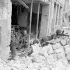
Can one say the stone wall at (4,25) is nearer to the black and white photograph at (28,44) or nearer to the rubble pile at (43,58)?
the black and white photograph at (28,44)

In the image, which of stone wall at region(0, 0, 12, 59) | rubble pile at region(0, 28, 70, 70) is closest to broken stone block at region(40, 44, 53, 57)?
rubble pile at region(0, 28, 70, 70)

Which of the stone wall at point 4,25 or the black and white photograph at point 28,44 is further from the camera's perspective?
the black and white photograph at point 28,44

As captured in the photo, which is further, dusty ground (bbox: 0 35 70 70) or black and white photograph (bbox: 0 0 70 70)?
dusty ground (bbox: 0 35 70 70)

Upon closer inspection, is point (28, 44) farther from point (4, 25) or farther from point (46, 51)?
point (4, 25)

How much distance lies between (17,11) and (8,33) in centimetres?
513

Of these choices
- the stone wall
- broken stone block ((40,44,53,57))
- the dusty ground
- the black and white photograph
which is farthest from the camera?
broken stone block ((40,44,53,57))

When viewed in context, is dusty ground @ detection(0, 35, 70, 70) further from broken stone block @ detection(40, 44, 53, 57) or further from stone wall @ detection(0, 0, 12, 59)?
stone wall @ detection(0, 0, 12, 59)

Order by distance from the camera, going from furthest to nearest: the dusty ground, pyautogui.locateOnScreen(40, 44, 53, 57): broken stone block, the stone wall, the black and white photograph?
pyautogui.locateOnScreen(40, 44, 53, 57): broken stone block
the dusty ground
the black and white photograph
the stone wall

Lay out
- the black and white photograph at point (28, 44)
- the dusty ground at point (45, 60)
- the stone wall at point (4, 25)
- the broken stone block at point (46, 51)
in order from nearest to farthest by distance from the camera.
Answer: the stone wall at point (4, 25)
the black and white photograph at point (28, 44)
the dusty ground at point (45, 60)
the broken stone block at point (46, 51)

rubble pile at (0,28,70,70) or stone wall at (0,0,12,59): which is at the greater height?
stone wall at (0,0,12,59)

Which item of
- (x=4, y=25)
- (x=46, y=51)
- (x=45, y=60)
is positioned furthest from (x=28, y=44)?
(x=4, y=25)

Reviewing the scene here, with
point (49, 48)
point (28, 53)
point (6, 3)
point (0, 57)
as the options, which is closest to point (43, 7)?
point (49, 48)

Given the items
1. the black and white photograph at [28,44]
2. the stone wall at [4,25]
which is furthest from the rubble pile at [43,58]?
the stone wall at [4,25]

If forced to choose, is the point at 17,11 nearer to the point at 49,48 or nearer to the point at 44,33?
the point at 44,33
